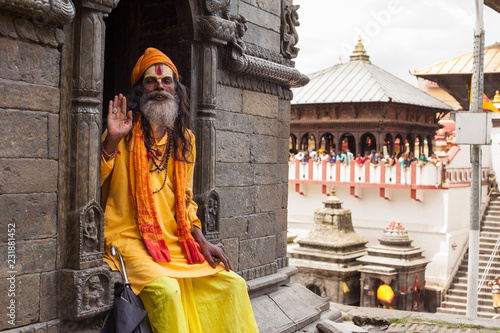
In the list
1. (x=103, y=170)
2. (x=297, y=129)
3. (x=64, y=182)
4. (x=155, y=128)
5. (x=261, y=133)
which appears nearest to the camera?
(x=64, y=182)

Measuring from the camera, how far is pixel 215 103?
4.99 meters

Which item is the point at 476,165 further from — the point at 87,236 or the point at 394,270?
the point at 394,270

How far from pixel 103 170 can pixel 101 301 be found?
33.2 inches

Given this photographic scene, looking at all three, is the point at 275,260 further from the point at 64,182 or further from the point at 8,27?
the point at 8,27

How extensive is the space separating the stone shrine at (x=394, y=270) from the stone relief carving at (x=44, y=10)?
15.4 metres

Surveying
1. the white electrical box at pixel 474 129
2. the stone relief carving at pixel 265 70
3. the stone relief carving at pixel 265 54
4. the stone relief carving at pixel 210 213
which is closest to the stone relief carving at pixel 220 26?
the stone relief carving at pixel 265 70

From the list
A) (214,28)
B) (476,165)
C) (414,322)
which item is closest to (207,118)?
(214,28)

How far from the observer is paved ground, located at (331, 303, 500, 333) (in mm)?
6805

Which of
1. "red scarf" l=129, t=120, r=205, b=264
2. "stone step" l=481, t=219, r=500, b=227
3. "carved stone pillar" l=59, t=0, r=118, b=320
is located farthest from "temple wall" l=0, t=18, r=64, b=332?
"stone step" l=481, t=219, r=500, b=227

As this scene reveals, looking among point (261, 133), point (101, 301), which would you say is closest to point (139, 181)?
point (101, 301)

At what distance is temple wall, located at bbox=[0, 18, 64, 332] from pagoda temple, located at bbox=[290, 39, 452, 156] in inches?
926

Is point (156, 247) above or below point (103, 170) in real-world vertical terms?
below

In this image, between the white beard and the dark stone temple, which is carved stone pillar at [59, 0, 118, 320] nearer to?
the dark stone temple

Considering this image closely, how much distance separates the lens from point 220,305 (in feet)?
13.4
